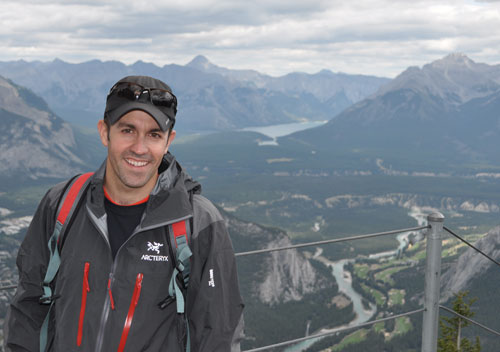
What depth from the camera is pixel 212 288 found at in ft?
12.2

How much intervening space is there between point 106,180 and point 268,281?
385 feet

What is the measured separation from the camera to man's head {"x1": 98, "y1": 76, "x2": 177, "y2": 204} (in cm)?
380

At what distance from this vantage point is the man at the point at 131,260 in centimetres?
371

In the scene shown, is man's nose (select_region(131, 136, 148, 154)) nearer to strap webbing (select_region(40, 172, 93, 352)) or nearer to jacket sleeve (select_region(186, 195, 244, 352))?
strap webbing (select_region(40, 172, 93, 352))

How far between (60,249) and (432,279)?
15.1 feet

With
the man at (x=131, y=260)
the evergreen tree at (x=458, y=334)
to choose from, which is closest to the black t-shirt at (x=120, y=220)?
the man at (x=131, y=260)

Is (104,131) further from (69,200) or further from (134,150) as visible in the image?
(69,200)

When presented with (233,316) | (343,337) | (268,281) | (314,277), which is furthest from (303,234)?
(233,316)

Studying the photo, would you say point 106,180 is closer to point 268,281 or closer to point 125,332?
point 125,332

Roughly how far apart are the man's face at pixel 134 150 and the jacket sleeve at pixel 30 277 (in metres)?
0.49

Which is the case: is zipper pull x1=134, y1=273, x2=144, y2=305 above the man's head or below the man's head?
below

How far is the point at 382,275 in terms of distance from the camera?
13200 centimetres

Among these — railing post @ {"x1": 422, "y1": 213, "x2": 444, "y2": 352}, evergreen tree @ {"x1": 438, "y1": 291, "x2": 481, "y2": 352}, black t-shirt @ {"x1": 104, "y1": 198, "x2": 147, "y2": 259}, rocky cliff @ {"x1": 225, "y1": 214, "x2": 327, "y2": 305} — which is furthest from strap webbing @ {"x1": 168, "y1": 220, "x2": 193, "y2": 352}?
rocky cliff @ {"x1": 225, "y1": 214, "x2": 327, "y2": 305}

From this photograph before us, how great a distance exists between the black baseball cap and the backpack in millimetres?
622
